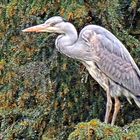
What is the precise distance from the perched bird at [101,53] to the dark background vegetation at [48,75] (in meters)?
0.32

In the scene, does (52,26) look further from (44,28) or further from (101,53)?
(101,53)

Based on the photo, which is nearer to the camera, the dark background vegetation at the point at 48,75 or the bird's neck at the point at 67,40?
the bird's neck at the point at 67,40

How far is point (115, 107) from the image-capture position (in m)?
3.86

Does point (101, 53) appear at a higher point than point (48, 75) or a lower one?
higher

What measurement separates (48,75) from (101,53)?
0.58 meters

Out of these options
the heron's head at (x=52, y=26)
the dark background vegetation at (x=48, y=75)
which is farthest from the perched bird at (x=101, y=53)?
the dark background vegetation at (x=48, y=75)

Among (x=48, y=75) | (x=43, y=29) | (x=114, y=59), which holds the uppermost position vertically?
(x=43, y=29)

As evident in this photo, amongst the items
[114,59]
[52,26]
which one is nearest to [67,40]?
[52,26]

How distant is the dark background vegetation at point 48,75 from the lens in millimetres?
4121

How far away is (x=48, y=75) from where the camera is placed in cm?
419

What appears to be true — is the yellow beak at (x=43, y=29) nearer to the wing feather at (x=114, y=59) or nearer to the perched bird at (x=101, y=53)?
the perched bird at (x=101, y=53)

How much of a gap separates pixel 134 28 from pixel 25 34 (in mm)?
704

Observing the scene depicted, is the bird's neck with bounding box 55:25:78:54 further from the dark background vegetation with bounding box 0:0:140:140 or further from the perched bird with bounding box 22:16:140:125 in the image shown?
the dark background vegetation with bounding box 0:0:140:140

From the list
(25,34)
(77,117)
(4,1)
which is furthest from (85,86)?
(4,1)
